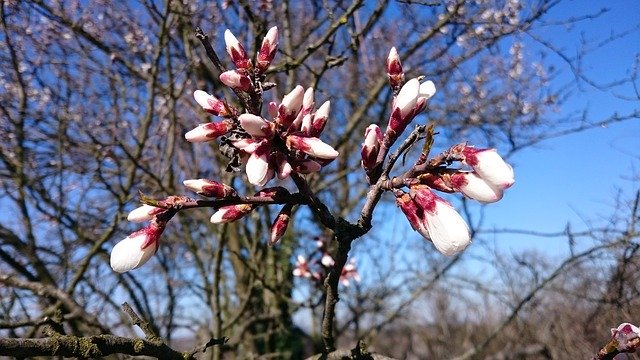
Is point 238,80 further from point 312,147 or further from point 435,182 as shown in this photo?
point 435,182

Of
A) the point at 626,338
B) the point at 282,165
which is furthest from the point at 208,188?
the point at 626,338

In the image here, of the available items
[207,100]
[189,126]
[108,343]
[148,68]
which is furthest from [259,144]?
[189,126]

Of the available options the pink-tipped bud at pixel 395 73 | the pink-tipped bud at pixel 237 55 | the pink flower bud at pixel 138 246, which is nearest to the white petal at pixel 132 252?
the pink flower bud at pixel 138 246

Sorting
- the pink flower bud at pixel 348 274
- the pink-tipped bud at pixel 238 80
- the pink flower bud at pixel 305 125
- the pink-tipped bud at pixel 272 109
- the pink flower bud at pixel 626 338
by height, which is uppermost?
the pink flower bud at pixel 348 274

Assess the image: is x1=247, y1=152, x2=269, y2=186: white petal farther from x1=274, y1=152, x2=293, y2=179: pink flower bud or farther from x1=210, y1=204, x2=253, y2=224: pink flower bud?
x1=210, y1=204, x2=253, y2=224: pink flower bud

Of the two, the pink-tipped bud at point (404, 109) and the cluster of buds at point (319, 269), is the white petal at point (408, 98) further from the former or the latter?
the cluster of buds at point (319, 269)
